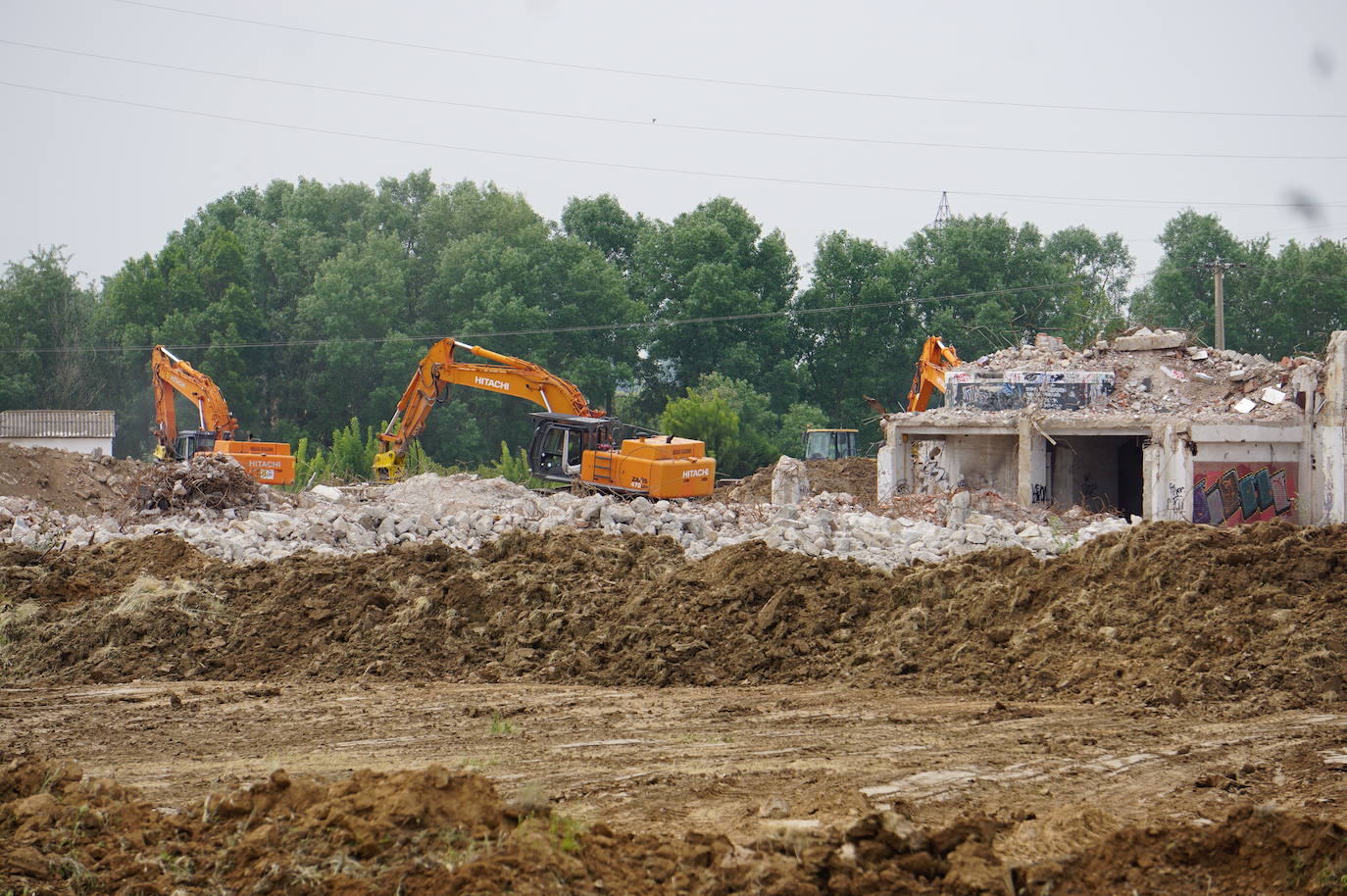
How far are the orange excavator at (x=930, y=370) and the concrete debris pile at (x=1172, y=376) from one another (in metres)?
0.94

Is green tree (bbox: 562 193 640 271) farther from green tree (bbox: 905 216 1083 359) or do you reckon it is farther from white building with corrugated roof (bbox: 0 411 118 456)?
white building with corrugated roof (bbox: 0 411 118 456)

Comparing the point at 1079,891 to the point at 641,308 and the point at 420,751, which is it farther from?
the point at 641,308

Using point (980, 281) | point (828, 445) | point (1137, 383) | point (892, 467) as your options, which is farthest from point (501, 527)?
point (980, 281)

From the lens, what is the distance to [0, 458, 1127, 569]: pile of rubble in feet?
52.4

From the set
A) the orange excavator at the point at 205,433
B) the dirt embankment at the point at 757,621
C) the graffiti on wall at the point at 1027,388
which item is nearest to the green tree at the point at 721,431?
the graffiti on wall at the point at 1027,388

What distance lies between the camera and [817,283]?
52781mm

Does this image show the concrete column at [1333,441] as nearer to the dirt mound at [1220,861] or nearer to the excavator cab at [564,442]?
the excavator cab at [564,442]

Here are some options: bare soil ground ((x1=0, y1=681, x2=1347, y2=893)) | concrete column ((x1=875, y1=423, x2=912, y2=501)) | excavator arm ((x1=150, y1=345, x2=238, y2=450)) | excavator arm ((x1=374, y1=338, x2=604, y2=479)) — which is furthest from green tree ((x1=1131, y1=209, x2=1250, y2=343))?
bare soil ground ((x1=0, y1=681, x2=1347, y2=893))

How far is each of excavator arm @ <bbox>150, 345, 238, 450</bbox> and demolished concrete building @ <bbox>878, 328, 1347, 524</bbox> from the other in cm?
1474

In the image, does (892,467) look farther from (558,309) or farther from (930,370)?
(558,309)

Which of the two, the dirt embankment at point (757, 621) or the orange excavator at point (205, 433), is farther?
the orange excavator at point (205, 433)

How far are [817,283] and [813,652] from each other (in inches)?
1691

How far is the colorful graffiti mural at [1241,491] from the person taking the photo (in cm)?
2331

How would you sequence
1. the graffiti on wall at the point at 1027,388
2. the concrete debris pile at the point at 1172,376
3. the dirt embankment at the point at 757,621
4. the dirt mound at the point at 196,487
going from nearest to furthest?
the dirt embankment at the point at 757,621 < the dirt mound at the point at 196,487 < the concrete debris pile at the point at 1172,376 < the graffiti on wall at the point at 1027,388
